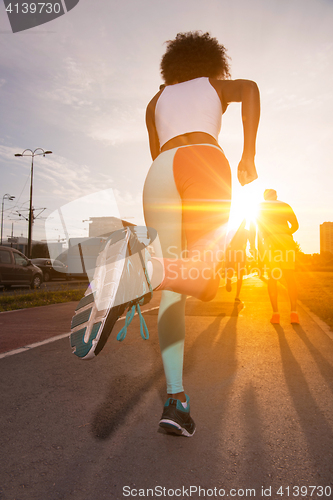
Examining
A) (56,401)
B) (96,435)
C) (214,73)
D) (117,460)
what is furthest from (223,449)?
(214,73)

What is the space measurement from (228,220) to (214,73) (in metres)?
1.03

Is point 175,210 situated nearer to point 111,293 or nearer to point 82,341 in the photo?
point 111,293

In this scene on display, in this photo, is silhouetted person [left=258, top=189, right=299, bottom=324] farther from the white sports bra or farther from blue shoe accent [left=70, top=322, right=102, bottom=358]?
blue shoe accent [left=70, top=322, right=102, bottom=358]

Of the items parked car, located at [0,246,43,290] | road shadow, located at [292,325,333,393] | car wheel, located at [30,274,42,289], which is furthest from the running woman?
car wheel, located at [30,274,42,289]

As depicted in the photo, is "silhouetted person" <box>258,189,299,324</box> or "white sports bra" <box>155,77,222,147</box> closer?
"white sports bra" <box>155,77,222,147</box>

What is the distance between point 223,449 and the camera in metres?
1.75

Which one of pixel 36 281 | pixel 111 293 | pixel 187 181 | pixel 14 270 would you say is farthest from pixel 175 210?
pixel 36 281

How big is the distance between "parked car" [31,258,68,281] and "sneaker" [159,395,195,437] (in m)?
21.4

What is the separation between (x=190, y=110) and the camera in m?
2.02

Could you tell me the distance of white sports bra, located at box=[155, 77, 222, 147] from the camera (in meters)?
2.01

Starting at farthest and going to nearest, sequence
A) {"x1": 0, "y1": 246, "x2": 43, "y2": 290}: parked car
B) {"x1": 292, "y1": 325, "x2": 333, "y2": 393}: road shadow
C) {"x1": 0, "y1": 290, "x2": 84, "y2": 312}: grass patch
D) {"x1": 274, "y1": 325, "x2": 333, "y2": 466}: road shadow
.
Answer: {"x1": 0, "y1": 246, "x2": 43, "y2": 290}: parked car → {"x1": 0, "y1": 290, "x2": 84, "y2": 312}: grass patch → {"x1": 292, "y1": 325, "x2": 333, "y2": 393}: road shadow → {"x1": 274, "y1": 325, "x2": 333, "y2": 466}: road shadow

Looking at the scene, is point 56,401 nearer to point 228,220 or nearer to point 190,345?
point 228,220

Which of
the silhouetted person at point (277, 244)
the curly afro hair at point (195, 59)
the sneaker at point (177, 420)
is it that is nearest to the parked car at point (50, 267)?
the silhouetted person at point (277, 244)

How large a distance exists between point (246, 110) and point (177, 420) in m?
1.74
